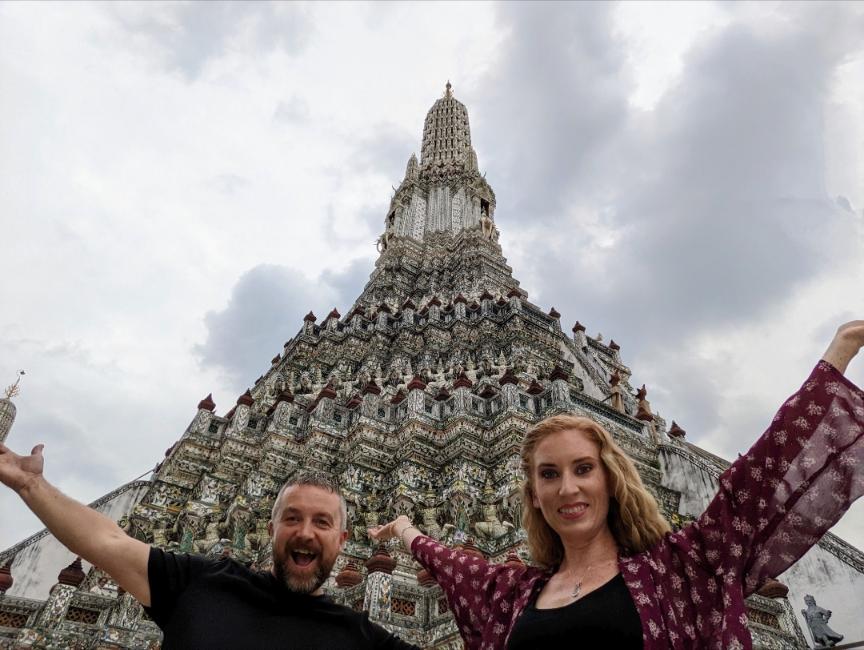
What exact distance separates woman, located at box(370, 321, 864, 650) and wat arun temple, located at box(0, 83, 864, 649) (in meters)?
1.72

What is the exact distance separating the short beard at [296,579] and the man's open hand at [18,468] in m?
0.91

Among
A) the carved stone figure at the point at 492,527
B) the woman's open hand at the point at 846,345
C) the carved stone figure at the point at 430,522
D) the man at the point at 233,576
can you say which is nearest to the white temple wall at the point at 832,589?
the carved stone figure at the point at 492,527

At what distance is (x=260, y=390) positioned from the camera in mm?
21172

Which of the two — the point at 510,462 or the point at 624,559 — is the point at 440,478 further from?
the point at 624,559

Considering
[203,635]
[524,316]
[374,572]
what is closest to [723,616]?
[203,635]

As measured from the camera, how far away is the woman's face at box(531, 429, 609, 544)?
2.24m

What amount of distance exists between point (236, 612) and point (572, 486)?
1.35 metres

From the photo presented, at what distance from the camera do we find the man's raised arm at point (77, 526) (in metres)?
1.86

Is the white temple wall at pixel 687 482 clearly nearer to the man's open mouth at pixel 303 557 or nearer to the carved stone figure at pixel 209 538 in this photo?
the carved stone figure at pixel 209 538

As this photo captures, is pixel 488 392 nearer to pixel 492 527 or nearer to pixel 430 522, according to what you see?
pixel 430 522

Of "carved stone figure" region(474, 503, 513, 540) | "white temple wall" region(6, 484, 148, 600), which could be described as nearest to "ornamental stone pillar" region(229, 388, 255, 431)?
"white temple wall" region(6, 484, 148, 600)

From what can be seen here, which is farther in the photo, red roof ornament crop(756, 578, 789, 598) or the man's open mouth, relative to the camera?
red roof ornament crop(756, 578, 789, 598)

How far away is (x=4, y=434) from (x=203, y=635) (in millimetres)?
25565

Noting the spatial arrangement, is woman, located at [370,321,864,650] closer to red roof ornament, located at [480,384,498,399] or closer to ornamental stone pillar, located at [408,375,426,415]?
ornamental stone pillar, located at [408,375,426,415]
